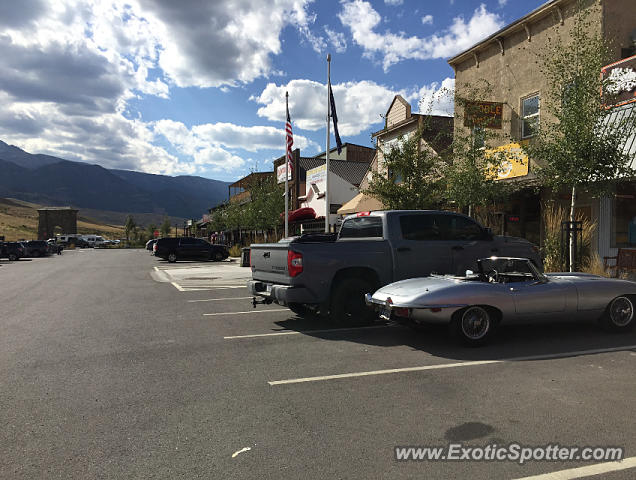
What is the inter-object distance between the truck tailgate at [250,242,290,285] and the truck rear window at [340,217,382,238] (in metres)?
1.39

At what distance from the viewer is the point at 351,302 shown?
7895 mm

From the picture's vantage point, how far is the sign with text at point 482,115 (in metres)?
15.6

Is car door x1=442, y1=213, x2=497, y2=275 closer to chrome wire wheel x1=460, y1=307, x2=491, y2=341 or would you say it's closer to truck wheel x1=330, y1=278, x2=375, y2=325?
truck wheel x1=330, y1=278, x2=375, y2=325

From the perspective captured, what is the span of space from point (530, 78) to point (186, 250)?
76.8 feet

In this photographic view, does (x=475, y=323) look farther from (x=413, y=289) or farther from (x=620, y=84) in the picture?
(x=620, y=84)

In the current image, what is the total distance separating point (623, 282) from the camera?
23.1ft

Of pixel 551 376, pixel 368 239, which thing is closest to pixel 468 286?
pixel 551 376

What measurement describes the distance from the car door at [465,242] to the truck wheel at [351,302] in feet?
5.74

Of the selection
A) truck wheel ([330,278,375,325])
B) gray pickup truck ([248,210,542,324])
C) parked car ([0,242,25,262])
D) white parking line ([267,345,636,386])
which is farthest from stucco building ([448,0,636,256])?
parked car ([0,242,25,262])

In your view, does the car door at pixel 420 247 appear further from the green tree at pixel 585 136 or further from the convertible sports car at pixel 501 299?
the green tree at pixel 585 136

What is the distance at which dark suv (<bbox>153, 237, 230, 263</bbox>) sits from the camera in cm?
3102

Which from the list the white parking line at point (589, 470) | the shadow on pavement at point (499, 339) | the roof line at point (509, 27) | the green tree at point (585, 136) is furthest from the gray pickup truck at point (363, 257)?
the roof line at point (509, 27)

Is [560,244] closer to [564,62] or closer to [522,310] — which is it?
[564,62]

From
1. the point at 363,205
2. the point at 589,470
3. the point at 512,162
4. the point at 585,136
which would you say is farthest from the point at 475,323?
the point at 363,205
